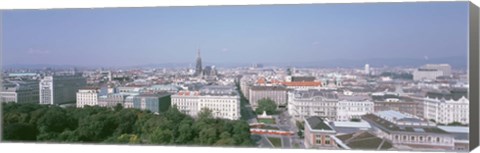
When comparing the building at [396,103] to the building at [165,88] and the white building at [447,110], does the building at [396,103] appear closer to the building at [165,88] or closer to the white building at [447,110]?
the white building at [447,110]

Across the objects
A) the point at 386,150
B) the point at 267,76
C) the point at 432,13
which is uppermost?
the point at 432,13

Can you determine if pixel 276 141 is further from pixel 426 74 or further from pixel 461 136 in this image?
pixel 461 136

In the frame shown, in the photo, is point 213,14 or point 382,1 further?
point 213,14

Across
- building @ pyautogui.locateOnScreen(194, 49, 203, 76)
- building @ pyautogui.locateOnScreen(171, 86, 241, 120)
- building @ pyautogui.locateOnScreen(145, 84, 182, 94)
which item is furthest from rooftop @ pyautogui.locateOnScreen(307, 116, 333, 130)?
building @ pyautogui.locateOnScreen(145, 84, 182, 94)

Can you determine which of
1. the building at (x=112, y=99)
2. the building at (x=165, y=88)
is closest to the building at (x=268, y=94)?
the building at (x=165, y=88)

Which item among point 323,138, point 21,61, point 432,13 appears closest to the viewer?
point 432,13

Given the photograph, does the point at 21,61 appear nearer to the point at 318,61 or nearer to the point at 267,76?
the point at 267,76

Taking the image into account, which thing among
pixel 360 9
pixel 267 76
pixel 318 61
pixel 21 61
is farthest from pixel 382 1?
pixel 21 61
